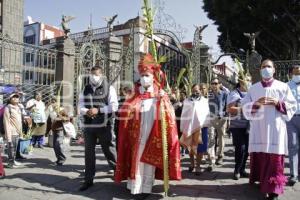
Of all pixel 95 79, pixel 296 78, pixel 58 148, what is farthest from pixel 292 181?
pixel 58 148

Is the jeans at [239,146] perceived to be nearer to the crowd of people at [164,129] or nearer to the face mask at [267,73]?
the crowd of people at [164,129]

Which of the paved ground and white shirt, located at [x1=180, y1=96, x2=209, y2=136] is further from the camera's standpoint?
white shirt, located at [x1=180, y1=96, x2=209, y2=136]

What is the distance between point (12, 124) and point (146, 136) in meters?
3.69

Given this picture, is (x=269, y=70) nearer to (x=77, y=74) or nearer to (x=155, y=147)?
(x=155, y=147)

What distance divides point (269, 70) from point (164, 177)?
228 centimetres

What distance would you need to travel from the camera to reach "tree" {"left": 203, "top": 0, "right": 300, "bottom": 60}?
2165 cm

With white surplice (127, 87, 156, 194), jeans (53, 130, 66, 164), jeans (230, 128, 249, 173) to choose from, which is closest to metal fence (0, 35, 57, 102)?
jeans (53, 130, 66, 164)

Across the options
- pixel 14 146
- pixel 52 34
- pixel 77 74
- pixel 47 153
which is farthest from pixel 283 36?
pixel 52 34

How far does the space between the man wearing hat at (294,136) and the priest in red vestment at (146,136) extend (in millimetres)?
2084

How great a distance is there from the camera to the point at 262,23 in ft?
74.8

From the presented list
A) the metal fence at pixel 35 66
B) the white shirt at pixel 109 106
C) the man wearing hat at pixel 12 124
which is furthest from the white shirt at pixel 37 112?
the white shirt at pixel 109 106

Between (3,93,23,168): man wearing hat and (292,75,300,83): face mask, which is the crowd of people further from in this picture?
(3,93,23,168): man wearing hat

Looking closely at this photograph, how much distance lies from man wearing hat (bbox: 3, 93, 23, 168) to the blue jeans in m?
5.51

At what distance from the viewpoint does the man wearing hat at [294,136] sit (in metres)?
6.40
